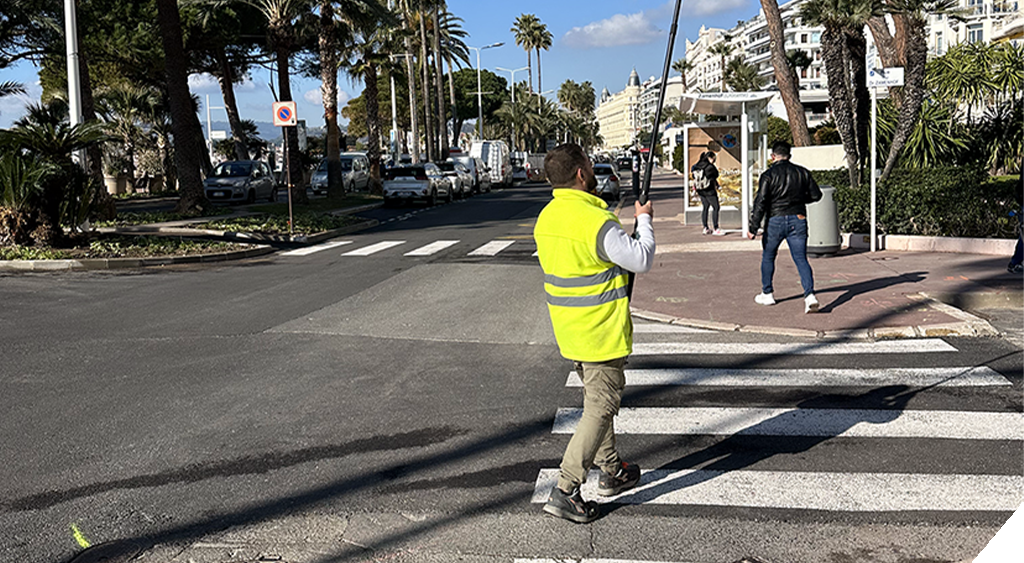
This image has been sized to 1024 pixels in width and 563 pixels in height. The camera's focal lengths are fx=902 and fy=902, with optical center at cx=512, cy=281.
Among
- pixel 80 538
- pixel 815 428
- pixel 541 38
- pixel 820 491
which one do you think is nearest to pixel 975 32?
pixel 541 38

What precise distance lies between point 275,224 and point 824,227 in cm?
1256

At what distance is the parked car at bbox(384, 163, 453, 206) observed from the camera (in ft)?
102

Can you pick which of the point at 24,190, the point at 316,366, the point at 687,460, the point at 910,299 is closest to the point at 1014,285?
the point at 910,299

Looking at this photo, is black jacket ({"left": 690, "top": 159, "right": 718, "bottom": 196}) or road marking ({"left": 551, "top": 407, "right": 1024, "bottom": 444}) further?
black jacket ({"left": 690, "top": 159, "right": 718, "bottom": 196})

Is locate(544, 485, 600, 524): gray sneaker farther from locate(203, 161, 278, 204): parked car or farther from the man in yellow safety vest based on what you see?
locate(203, 161, 278, 204): parked car

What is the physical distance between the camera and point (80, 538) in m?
4.22

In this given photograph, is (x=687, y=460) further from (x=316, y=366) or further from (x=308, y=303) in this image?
(x=308, y=303)

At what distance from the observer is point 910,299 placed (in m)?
9.97

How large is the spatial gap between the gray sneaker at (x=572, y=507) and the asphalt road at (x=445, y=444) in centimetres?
5

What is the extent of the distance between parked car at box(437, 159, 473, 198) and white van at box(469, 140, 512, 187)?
950 centimetres

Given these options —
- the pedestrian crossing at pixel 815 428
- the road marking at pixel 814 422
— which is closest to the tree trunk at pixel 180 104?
the pedestrian crossing at pixel 815 428

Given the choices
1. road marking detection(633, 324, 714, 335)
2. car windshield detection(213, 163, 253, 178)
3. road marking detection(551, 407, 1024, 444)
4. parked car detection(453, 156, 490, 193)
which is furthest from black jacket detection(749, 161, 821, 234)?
parked car detection(453, 156, 490, 193)

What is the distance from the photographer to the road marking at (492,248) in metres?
16.7

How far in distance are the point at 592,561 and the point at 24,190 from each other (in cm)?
1519
